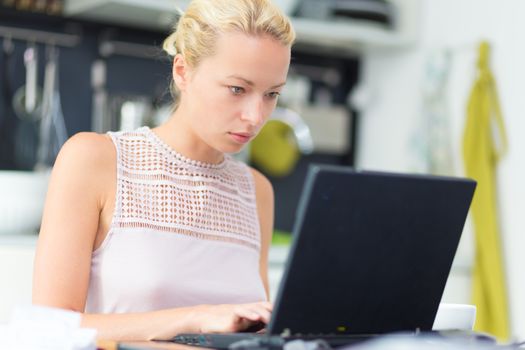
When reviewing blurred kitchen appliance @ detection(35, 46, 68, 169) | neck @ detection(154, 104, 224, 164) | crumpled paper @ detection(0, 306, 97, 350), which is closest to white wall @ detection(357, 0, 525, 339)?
blurred kitchen appliance @ detection(35, 46, 68, 169)

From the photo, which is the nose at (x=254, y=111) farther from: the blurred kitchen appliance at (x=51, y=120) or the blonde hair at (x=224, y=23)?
the blurred kitchen appliance at (x=51, y=120)

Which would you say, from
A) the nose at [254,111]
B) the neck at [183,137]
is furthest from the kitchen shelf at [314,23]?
the nose at [254,111]

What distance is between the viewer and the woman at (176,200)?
4.32 ft

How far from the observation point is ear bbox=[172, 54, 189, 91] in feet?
4.97

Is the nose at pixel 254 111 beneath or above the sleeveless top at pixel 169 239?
above

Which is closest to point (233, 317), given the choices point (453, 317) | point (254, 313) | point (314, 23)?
point (254, 313)

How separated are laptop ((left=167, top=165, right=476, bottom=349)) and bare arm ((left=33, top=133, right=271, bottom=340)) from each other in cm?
5

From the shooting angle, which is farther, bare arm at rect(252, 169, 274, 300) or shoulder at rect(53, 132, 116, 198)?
bare arm at rect(252, 169, 274, 300)

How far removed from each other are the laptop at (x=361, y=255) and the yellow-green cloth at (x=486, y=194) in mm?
1685

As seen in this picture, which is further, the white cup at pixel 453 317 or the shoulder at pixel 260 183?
the shoulder at pixel 260 183

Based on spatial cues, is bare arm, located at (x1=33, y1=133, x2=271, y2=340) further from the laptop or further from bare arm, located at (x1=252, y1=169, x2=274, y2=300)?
bare arm, located at (x1=252, y1=169, x2=274, y2=300)

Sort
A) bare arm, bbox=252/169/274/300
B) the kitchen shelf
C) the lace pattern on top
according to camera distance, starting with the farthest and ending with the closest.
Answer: the kitchen shelf < bare arm, bbox=252/169/274/300 < the lace pattern on top

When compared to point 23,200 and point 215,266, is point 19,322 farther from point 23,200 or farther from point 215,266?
point 23,200

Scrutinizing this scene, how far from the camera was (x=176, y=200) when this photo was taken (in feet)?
5.03
